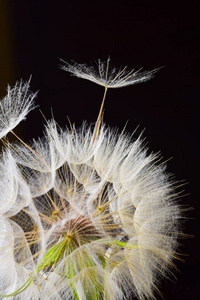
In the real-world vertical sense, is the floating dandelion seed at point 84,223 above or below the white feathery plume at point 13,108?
below

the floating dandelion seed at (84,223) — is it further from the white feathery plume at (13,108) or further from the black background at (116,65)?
the black background at (116,65)

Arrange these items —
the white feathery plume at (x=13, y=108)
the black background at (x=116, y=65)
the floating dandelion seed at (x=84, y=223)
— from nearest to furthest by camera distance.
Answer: the floating dandelion seed at (x=84, y=223) → the white feathery plume at (x=13, y=108) → the black background at (x=116, y=65)

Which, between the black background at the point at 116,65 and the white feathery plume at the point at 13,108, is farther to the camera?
the black background at the point at 116,65

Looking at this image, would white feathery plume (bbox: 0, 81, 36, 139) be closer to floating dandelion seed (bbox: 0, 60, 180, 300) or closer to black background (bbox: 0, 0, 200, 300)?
floating dandelion seed (bbox: 0, 60, 180, 300)

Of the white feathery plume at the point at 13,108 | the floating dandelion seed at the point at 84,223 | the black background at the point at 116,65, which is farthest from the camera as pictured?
the black background at the point at 116,65

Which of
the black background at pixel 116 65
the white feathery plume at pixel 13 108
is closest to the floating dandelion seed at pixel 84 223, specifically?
the white feathery plume at pixel 13 108

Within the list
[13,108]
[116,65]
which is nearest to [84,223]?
[13,108]

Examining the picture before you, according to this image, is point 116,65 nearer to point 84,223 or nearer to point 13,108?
point 13,108
